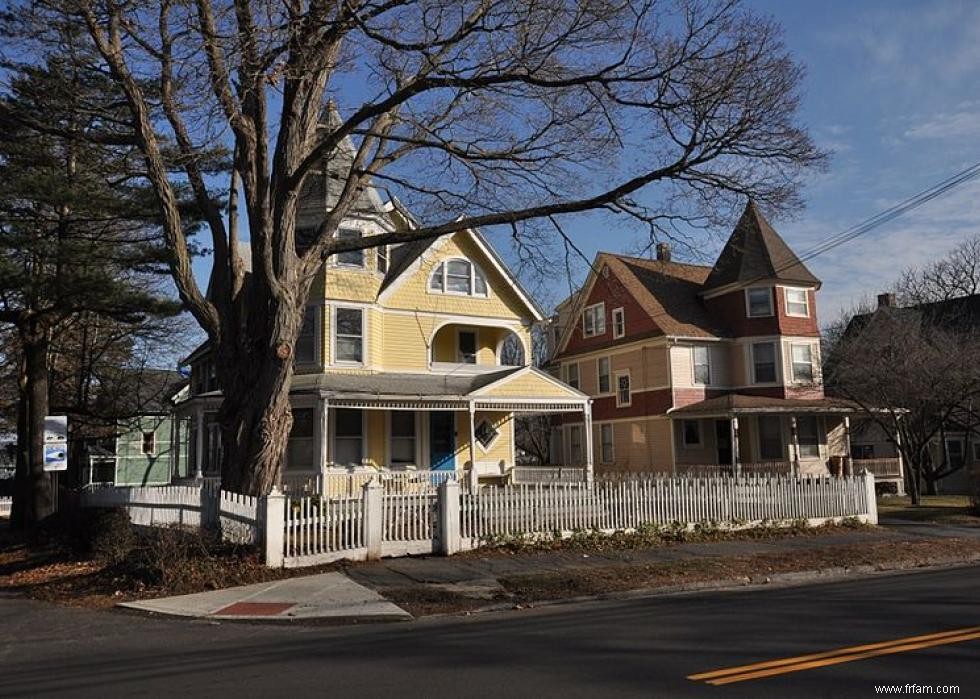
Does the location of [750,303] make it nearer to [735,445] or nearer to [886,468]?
[735,445]

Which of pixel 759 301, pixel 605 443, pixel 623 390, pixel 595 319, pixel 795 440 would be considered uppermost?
pixel 595 319

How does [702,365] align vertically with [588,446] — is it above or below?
above

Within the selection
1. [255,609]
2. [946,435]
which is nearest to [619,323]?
[946,435]

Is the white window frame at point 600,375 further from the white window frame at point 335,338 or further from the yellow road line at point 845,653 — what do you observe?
the yellow road line at point 845,653

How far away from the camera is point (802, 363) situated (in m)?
34.0

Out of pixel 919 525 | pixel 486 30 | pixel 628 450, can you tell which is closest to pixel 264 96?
pixel 486 30

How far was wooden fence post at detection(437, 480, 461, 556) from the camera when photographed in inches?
550

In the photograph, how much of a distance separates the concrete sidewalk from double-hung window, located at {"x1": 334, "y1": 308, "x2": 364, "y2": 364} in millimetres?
13119

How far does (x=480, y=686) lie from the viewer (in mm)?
6238

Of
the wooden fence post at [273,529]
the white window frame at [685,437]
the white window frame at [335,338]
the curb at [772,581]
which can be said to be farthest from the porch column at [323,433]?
the white window frame at [685,437]

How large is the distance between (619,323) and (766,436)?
7.93 metres

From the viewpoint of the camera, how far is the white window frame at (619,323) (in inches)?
1438

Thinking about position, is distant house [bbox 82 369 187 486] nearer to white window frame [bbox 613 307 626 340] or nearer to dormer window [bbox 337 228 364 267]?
dormer window [bbox 337 228 364 267]

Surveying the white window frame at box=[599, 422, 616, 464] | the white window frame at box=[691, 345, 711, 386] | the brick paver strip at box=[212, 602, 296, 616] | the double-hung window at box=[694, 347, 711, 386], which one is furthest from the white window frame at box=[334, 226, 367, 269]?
the white window frame at box=[599, 422, 616, 464]
